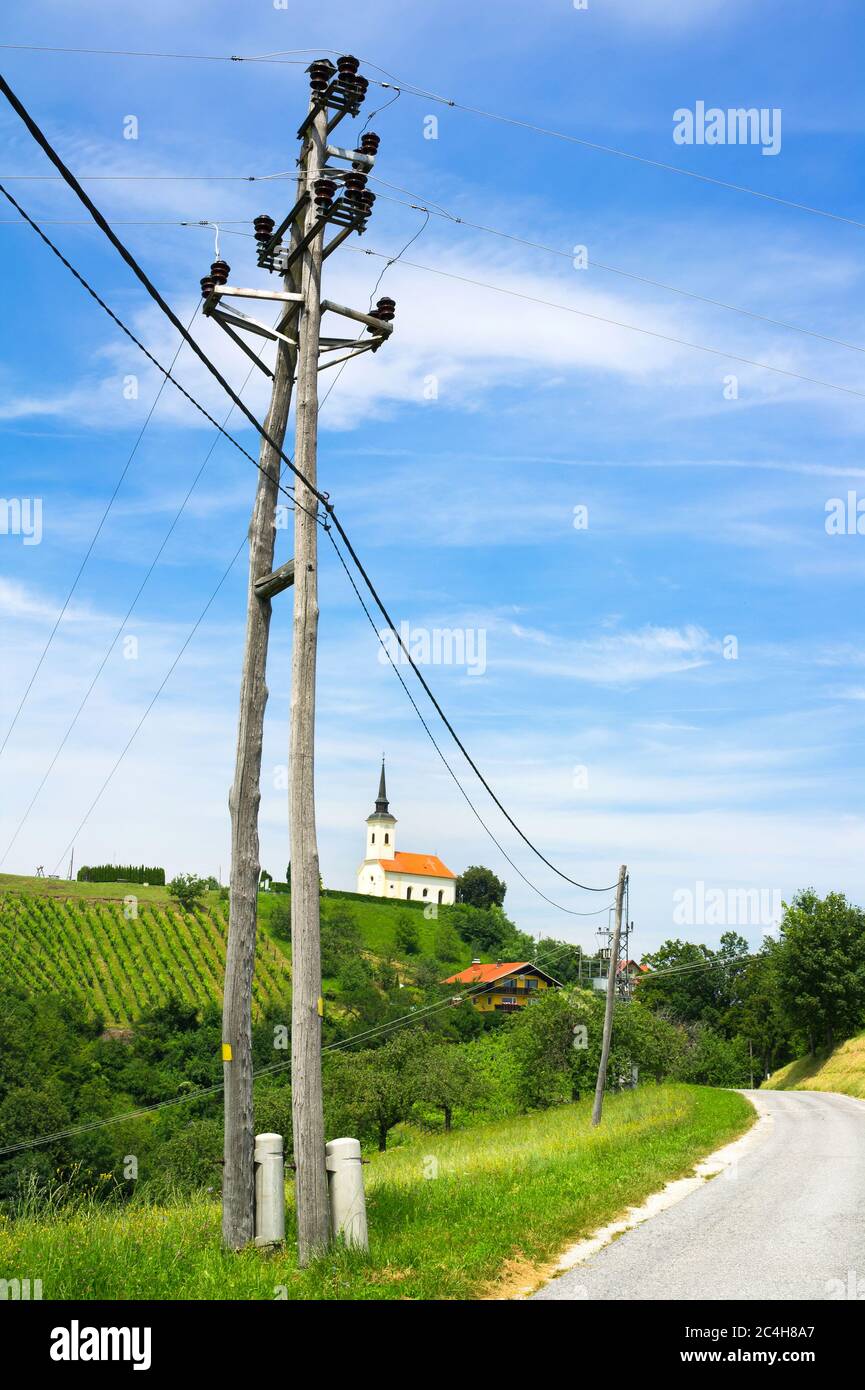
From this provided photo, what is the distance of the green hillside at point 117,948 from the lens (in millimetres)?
81375

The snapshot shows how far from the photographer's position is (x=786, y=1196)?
13570 millimetres

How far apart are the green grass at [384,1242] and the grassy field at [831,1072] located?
35070 mm

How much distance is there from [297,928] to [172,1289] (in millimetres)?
3007

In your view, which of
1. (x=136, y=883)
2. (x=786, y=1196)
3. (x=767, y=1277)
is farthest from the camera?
(x=136, y=883)

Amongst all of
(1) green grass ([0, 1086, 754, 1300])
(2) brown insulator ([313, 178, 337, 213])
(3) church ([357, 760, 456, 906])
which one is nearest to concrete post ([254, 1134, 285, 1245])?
(1) green grass ([0, 1086, 754, 1300])

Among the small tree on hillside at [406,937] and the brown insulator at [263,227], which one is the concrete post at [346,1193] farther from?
the small tree on hillside at [406,937]

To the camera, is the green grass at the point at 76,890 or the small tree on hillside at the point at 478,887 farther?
the small tree on hillside at the point at 478,887

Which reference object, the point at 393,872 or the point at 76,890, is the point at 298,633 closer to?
the point at 76,890

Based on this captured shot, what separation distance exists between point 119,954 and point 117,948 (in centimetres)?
125

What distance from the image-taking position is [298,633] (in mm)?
10414

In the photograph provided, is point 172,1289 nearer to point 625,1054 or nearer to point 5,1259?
point 5,1259

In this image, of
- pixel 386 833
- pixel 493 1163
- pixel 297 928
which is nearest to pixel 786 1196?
pixel 493 1163

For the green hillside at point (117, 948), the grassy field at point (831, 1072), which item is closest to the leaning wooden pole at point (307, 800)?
the grassy field at point (831, 1072)

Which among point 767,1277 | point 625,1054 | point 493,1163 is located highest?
point 767,1277
